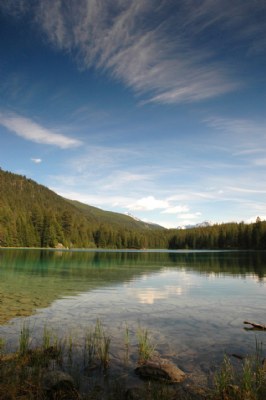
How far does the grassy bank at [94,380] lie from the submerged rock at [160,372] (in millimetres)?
349

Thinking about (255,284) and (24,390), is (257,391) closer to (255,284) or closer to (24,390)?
→ (24,390)

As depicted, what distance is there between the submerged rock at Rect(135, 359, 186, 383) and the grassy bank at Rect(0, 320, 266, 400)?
349mm

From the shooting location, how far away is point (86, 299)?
34188 mm

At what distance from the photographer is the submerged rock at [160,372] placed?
13.6 m

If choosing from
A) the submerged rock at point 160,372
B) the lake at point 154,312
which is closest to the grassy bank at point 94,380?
the submerged rock at point 160,372

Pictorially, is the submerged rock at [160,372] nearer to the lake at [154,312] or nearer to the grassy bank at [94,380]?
the grassy bank at [94,380]

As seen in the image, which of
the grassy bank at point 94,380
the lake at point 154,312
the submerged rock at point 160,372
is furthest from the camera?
the lake at point 154,312

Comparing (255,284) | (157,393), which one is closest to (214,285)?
(255,284)

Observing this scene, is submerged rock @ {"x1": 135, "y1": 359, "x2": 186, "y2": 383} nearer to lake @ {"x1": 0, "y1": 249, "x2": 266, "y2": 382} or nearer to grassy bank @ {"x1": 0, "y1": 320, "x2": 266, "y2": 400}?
grassy bank @ {"x1": 0, "y1": 320, "x2": 266, "y2": 400}

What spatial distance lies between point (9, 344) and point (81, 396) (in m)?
8.03

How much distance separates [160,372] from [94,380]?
2.65m

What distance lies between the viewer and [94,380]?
13531mm

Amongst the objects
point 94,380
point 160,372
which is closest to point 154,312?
point 160,372

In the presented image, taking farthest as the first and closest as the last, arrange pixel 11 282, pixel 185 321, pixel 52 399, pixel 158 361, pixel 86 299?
pixel 11 282 < pixel 86 299 < pixel 185 321 < pixel 158 361 < pixel 52 399
